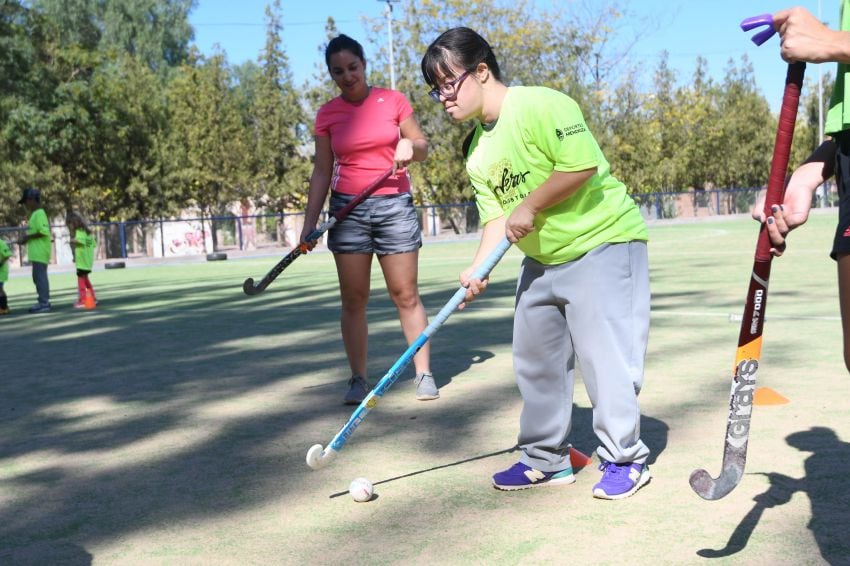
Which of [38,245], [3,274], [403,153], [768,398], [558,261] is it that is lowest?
[768,398]

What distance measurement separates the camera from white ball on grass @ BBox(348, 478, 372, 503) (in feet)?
12.6

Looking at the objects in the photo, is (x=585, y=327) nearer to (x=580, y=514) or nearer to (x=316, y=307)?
(x=580, y=514)

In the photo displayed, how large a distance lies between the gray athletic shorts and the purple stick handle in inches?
120

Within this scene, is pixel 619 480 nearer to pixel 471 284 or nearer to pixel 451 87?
pixel 471 284

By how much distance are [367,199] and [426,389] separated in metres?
1.05

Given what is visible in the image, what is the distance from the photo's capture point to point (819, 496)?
3.61 meters

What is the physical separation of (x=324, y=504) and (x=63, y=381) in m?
3.81

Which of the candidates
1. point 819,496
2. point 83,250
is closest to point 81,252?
point 83,250

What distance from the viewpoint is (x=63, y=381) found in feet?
23.4

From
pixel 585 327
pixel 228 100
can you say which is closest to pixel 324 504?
pixel 585 327

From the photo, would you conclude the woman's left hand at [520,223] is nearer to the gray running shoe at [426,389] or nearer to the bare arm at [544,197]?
the bare arm at [544,197]

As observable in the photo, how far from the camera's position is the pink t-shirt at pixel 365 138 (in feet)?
18.9

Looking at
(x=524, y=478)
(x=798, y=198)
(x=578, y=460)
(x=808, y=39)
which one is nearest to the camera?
(x=808, y=39)

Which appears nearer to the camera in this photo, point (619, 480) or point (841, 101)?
point (841, 101)
